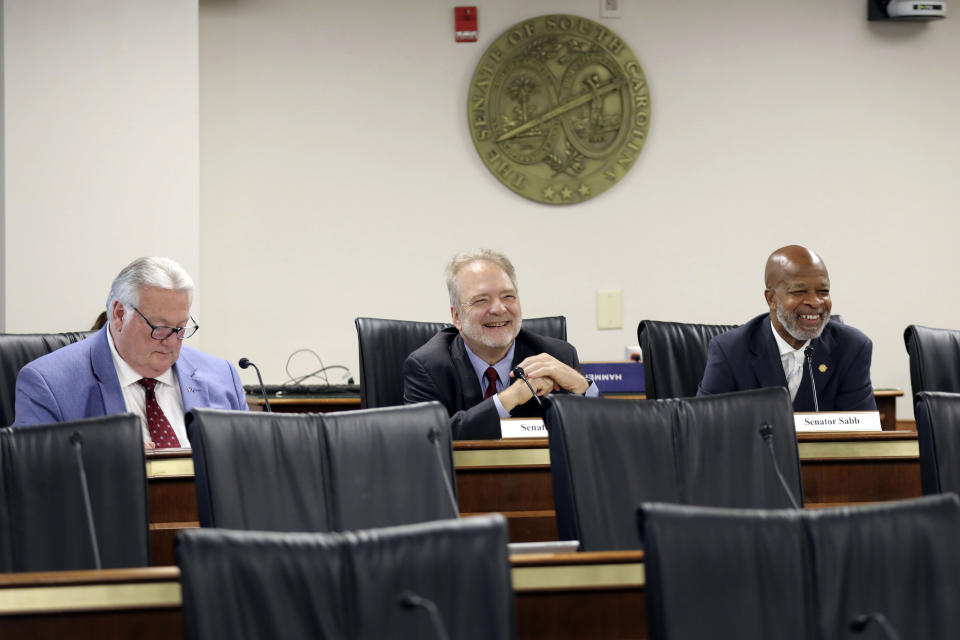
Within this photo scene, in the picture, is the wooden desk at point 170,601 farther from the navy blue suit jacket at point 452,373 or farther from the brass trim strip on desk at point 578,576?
the navy blue suit jacket at point 452,373

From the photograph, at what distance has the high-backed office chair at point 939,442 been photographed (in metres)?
2.37

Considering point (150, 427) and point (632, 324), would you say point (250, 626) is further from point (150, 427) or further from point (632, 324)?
point (632, 324)

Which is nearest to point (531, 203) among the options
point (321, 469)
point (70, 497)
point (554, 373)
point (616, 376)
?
point (616, 376)

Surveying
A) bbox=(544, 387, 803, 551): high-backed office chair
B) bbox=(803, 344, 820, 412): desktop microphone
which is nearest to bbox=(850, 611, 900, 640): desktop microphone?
bbox=(544, 387, 803, 551): high-backed office chair

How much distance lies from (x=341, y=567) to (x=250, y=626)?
0.46ft

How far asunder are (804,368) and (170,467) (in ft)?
6.74

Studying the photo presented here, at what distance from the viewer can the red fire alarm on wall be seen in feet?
17.5

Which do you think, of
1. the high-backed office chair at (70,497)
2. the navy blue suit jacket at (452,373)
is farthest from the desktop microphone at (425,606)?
the navy blue suit jacket at (452,373)

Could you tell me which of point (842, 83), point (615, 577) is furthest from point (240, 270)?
point (615, 577)

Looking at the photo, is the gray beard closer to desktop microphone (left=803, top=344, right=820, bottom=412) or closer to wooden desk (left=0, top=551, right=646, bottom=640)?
desktop microphone (left=803, top=344, right=820, bottom=412)

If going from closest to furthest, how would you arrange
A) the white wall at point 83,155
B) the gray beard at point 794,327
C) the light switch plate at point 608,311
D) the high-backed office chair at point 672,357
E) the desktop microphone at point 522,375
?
the desktop microphone at point 522,375 → the gray beard at point 794,327 → the high-backed office chair at point 672,357 → the white wall at point 83,155 → the light switch plate at point 608,311

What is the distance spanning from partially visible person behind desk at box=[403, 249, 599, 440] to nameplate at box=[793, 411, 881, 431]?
642 millimetres

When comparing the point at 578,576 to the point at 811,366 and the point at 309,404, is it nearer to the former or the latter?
the point at 811,366

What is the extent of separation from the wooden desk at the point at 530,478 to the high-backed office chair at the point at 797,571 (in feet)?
3.91
